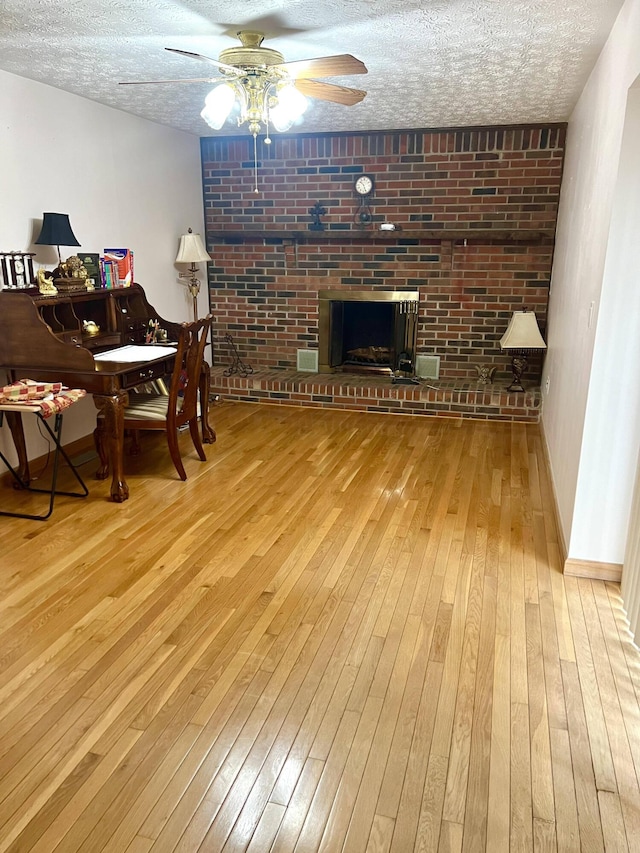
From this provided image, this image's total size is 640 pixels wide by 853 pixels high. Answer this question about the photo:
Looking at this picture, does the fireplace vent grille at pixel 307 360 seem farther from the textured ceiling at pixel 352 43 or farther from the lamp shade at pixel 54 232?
the lamp shade at pixel 54 232

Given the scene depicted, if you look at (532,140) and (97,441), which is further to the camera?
(532,140)

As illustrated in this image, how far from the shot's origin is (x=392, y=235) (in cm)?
512

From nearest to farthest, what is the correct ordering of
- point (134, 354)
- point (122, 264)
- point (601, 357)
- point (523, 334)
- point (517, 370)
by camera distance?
point (601, 357) → point (134, 354) → point (122, 264) → point (523, 334) → point (517, 370)

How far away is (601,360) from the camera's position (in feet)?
7.77

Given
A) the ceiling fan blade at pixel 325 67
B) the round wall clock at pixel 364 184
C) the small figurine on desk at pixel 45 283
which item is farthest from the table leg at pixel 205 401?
the round wall clock at pixel 364 184

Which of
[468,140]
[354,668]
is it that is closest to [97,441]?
[354,668]

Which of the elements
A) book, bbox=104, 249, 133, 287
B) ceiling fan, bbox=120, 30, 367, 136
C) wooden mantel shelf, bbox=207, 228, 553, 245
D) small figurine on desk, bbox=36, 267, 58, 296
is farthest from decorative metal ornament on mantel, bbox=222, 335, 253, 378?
ceiling fan, bbox=120, 30, 367, 136

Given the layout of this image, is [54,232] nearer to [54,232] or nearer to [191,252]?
A: [54,232]

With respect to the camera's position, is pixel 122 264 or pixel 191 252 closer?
pixel 122 264

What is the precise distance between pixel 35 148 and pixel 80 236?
58 centimetres

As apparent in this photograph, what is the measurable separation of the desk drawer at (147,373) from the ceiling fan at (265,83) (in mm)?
1340

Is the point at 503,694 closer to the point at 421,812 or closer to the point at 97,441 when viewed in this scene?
the point at 421,812

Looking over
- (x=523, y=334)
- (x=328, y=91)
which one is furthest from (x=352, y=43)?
(x=523, y=334)

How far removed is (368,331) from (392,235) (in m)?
0.91
